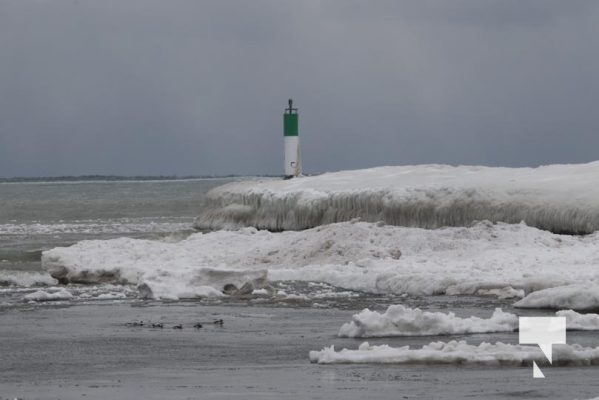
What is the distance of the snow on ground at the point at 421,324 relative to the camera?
46.7 ft

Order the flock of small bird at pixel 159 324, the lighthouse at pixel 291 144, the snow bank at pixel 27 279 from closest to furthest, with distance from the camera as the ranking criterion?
the flock of small bird at pixel 159 324 → the snow bank at pixel 27 279 → the lighthouse at pixel 291 144

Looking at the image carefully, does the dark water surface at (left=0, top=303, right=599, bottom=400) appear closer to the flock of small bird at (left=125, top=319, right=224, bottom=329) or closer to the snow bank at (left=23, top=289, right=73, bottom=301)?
the flock of small bird at (left=125, top=319, right=224, bottom=329)

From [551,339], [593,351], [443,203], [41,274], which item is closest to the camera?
[593,351]

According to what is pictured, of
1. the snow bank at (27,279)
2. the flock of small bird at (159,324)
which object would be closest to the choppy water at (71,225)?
the snow bank at (27,279)

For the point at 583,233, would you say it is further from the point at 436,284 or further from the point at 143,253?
the point at 143,253

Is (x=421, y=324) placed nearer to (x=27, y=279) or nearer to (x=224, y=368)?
(x=224, y=368)

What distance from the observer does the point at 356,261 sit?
2308 cm

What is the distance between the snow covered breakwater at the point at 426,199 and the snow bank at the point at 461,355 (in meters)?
13.5

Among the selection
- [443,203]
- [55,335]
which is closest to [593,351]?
[55,335]

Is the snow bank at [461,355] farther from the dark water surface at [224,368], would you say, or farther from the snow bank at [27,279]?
the snow bank at [27,279]

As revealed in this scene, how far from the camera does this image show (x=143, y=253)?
26.0 meters

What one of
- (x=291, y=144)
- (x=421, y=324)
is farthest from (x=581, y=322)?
(x=291, y=144)

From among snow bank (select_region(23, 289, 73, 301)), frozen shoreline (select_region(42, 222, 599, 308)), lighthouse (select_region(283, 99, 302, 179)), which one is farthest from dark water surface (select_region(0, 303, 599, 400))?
lighthouse (select_region(283, 99, 302, 179))

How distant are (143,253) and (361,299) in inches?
299
